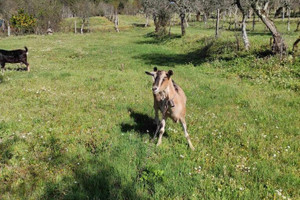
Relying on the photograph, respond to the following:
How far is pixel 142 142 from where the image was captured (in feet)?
21.9

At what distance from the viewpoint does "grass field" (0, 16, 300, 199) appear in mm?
4859

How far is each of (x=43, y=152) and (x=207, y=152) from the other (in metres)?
5.04

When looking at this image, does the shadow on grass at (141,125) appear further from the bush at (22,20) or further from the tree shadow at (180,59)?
the bush at (22,20)

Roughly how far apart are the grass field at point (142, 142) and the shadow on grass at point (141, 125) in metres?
0.04

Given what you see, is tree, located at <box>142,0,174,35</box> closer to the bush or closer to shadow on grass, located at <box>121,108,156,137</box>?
the bush

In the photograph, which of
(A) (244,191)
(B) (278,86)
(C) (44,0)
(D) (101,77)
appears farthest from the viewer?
(C) (44,0)

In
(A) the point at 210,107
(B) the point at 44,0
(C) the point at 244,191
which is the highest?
(B) the point at 44,0

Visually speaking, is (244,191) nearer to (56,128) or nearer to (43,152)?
(43,152)

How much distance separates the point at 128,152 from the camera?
6.08 m

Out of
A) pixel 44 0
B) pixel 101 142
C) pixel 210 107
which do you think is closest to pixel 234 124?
pixel 210 107

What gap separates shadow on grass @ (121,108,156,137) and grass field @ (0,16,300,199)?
0.04 meters

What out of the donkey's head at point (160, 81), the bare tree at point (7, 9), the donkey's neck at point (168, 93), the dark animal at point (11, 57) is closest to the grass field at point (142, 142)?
the donkey's neck at point (168, 93)

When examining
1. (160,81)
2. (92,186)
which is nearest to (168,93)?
(160,81)

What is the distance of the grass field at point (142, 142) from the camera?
4859 millimetres
